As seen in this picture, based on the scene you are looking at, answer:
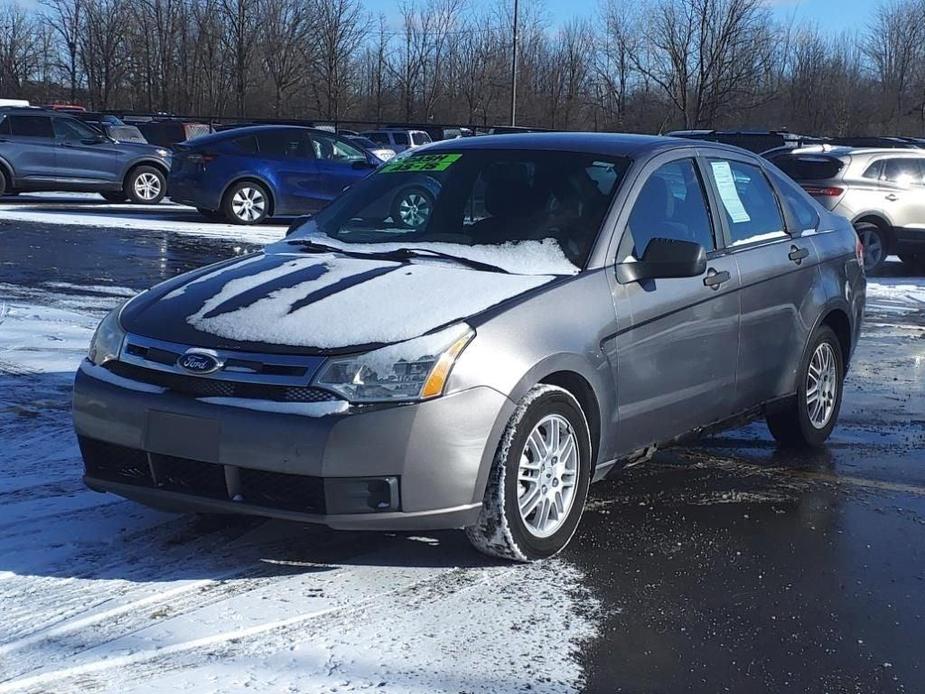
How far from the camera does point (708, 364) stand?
5.17 metres

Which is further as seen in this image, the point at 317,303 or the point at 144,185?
the point at 144,185

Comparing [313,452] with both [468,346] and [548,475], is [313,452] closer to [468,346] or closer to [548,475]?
[468,346]

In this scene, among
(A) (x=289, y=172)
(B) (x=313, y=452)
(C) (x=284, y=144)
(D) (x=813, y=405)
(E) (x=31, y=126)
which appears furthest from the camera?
(E) (x=31, y=126)

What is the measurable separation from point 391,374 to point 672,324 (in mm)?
1507

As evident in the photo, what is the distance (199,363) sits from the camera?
3992 mm

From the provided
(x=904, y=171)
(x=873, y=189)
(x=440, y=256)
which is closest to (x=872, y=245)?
(x=873, y=189)

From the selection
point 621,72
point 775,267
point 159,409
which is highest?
point 621,72

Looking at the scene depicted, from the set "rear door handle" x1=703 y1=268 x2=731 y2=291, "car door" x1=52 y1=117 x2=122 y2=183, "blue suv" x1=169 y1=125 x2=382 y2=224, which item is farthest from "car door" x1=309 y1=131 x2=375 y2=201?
"rear door handle" x1=703 y1=268 x2=731 y2=291

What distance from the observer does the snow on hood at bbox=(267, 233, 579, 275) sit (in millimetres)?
4641

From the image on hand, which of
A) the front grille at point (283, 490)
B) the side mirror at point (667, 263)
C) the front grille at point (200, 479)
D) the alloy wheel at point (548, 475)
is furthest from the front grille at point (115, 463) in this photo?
the side mirror at point (667, 263)

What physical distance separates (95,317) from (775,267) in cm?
543

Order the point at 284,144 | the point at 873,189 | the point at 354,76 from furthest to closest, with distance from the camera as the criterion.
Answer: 1. the point at 354,76
2. the point at 284,144
3. the point at 873,189

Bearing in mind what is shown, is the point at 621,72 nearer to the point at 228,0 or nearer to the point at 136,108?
the point at 228,0

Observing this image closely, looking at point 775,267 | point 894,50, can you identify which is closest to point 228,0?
point 894,50
